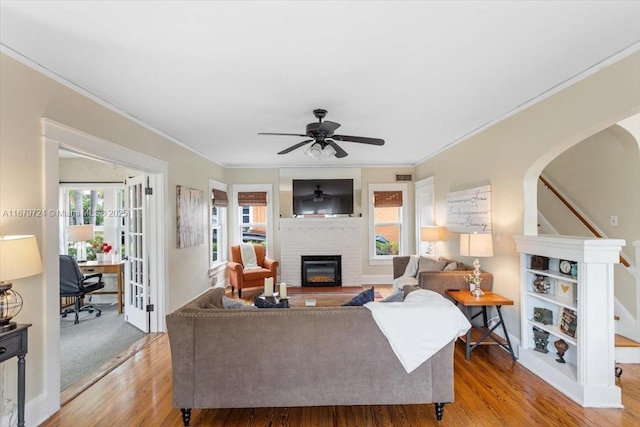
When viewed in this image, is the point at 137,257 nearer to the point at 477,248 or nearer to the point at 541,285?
the point at 477,248

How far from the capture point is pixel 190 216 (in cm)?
474

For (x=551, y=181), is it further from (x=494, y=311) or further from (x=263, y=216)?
(x=263, y=216)

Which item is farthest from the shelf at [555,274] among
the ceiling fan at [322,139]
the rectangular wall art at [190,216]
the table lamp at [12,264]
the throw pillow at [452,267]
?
the rectangular wall art at [190,216]

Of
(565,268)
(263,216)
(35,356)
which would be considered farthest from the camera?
(263,216)

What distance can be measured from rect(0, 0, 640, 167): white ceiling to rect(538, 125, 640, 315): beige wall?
59.0 inches

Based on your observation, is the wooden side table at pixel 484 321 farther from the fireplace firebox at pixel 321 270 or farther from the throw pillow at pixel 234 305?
the fireplace firebox at pixel 321 270

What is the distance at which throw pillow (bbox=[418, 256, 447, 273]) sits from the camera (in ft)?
14.8

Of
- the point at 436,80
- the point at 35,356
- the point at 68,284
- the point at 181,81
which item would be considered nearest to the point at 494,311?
the point at 436,80

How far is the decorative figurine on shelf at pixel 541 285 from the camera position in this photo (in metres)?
3.02

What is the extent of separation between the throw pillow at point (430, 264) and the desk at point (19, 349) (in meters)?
4.34

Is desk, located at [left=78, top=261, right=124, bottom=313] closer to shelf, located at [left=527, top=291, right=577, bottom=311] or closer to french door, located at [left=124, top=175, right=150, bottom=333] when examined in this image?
french door, located at [left=124, top=175, right=150, bottom=333]

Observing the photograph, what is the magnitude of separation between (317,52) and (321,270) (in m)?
4.84

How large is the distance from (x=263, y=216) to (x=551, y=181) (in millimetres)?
5092

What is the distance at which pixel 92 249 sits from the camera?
5707 mm
